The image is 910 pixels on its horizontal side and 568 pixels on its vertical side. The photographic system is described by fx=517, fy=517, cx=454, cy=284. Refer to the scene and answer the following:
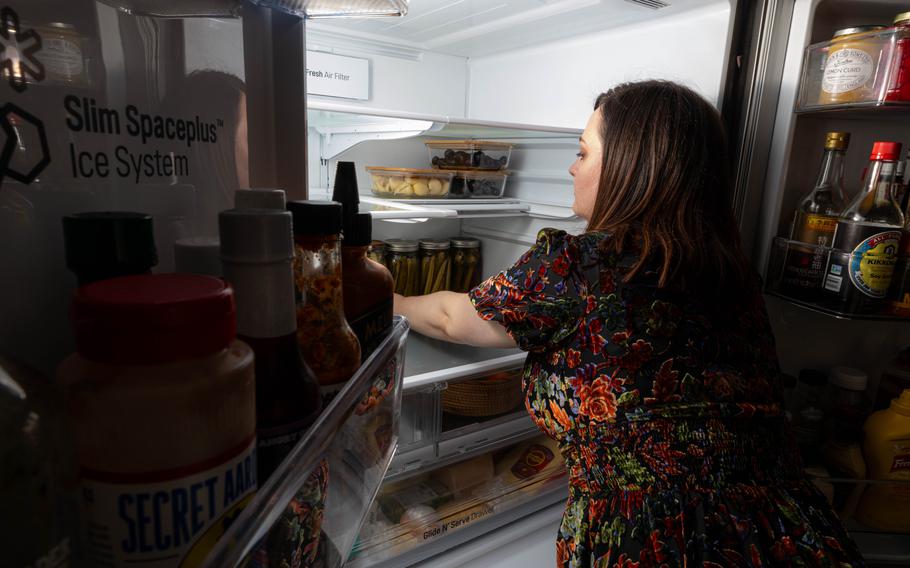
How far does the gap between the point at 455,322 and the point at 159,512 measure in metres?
0.91

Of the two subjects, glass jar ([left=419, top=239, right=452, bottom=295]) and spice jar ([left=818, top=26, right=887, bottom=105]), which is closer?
spice jar ([left=818, top=26, right=887, bottom=105])

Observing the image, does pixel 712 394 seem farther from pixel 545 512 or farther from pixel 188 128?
pixel 188 128

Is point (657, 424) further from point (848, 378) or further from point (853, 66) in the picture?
point (853, 66)

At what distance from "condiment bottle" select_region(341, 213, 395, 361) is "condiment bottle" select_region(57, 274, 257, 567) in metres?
0.20

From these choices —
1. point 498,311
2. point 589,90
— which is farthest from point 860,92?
point 498,311

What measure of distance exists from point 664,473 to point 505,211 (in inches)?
37.3

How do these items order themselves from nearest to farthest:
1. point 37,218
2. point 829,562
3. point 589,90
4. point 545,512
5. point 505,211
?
1. point 37,218
2. point 829,562
3. point 545,512
4. point 589,90
5. point 505,211

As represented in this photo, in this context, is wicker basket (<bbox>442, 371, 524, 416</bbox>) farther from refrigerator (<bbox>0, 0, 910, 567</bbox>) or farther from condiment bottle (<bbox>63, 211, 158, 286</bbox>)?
condiment bottle (<bbox>63, 211, 158, 286</bbox>)

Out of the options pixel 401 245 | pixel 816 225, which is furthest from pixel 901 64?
pixel 401 245

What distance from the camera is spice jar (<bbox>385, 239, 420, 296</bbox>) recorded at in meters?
1.62

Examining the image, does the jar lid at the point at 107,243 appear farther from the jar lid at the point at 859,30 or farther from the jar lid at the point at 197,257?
the jar lid at the point at 859,30

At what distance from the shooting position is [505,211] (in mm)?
1621

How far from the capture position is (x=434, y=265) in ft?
5.62

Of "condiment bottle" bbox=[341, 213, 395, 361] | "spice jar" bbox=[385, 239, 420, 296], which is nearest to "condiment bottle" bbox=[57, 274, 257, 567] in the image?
"condiment bottle" bbox=[341, 213, 395, 361]
